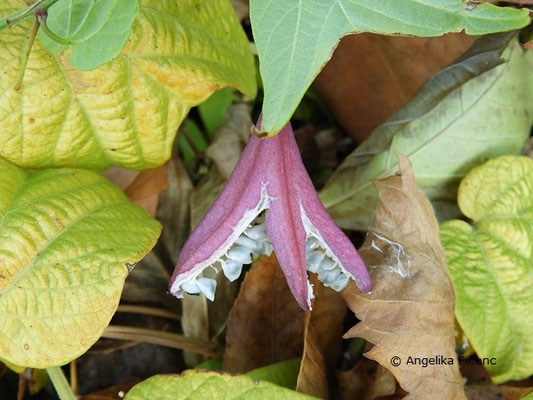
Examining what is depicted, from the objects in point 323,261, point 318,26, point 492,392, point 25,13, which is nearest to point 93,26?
point 25,13

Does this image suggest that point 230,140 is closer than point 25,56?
No

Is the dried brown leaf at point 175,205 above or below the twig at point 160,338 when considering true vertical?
above

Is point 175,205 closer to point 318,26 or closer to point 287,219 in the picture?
point 287,219

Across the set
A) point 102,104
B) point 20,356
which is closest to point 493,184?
point 102,104

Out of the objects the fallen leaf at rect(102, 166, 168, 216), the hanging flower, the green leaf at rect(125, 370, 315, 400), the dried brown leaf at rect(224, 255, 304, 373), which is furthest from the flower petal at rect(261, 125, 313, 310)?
the fallen leaf at rect(102, 166, 168, 216)

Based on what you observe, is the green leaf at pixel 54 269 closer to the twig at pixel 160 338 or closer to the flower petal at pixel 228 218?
the flower petal at pixel 228 218

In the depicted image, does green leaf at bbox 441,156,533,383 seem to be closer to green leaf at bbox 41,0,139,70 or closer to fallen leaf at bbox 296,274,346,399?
fallen leaf at bbox 296,274,346,399

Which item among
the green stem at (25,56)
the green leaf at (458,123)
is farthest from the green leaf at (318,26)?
the green leaf at (458,123)
